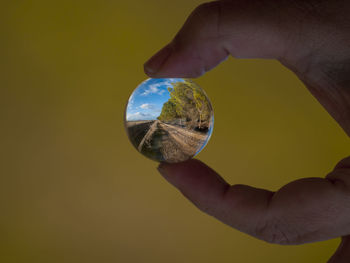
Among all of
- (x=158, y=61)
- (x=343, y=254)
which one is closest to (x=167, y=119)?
(x=158, y=61)

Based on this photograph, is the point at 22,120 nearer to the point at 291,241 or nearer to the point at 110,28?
the point at 110,28

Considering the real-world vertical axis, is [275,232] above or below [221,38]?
below

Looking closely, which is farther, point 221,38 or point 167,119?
point 167,119

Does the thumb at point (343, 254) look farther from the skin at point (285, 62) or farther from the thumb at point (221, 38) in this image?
the thumb at point (221, 38)

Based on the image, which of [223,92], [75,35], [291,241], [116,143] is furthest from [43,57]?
[291,241]

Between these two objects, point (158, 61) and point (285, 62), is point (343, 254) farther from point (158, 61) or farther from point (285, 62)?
point (158, 61)

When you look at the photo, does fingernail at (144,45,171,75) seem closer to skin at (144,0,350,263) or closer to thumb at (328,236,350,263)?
skin at (144,0,350,263)

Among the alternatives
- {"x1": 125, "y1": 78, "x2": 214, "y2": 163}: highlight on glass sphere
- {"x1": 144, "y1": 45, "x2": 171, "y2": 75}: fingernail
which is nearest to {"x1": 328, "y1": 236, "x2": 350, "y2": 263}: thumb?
{"x1": 125, "y1": 78, "x2": 214, "y2": 163}: highlight on glass sphere

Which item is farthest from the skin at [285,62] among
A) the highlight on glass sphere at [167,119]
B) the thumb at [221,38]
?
the highlight on glass sphere at [167,119]
